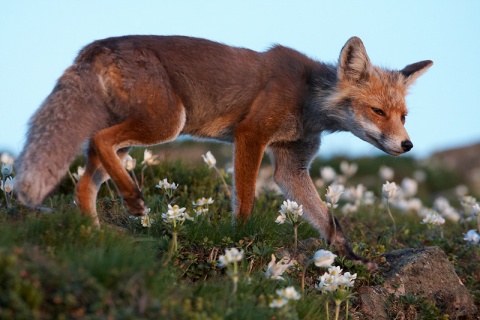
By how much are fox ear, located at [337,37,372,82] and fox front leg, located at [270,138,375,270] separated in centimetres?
74

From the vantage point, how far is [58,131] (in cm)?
485

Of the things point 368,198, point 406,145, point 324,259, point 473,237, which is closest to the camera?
point 324,259

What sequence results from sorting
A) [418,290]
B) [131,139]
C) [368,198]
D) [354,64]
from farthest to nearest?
[368,198] → [354,64] → [418,290] → [131,139]

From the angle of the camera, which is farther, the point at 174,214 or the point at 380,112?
the point at 380,112

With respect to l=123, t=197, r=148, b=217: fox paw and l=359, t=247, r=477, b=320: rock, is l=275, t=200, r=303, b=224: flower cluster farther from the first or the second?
l=123, t=197, r=148, b=217: fox paw

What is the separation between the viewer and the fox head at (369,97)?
20.1ft

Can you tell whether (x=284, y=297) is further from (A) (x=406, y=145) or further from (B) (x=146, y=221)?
(A) (x=406, y=145)

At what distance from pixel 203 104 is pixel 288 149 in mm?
1144

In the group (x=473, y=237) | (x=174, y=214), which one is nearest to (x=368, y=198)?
(x=473, y=237)

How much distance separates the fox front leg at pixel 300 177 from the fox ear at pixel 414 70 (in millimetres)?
1145

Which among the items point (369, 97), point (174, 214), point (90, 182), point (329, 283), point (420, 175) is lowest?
point (420, 175)

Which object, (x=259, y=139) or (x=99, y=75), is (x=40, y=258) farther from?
(x=259, y=139)

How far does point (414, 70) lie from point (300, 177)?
168 centimetres

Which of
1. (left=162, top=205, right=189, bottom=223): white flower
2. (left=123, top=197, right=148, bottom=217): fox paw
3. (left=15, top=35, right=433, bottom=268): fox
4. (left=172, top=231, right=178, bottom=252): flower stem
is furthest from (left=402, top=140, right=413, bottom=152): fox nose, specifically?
(left=123, top=197, right=148, bottom=217): fox paw
